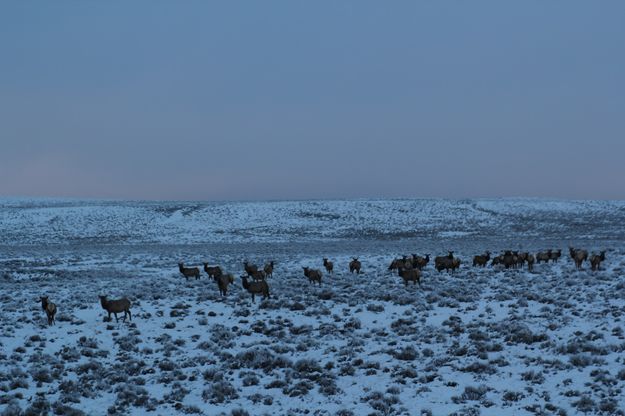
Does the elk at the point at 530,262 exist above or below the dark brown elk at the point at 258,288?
above

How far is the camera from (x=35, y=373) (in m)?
11.0

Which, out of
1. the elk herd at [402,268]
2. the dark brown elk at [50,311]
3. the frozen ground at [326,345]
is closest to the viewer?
the frozen ground at [326,345]

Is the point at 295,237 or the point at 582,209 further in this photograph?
the point at 582,209

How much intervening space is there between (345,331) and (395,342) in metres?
1.63

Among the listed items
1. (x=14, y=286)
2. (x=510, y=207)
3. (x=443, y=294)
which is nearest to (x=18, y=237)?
(x=14, y=286)

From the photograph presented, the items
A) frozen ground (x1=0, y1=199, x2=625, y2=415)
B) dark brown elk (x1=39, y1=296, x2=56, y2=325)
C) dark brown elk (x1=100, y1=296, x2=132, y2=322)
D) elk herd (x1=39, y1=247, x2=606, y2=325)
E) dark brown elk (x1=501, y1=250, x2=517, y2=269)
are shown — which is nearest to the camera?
frozen ground (x1=0, y1=199, x2=625, y2=415)

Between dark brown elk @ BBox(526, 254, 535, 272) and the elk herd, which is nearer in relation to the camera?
the elk herd

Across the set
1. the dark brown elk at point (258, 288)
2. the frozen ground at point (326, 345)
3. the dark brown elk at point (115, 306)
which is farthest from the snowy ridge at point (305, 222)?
the dark brown elk at point (115, 306)

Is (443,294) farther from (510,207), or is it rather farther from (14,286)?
(510,207)

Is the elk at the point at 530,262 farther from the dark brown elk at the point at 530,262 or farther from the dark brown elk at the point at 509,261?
the dark brown elk at the point at 509,261

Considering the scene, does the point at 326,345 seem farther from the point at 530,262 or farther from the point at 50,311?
the point at 530,262

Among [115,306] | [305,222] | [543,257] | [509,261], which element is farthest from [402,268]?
[305,222]

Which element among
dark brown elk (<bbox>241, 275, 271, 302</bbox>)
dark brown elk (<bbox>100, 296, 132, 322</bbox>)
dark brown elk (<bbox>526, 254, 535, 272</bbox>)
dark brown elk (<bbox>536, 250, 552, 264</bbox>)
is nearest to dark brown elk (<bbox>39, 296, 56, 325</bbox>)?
dark brown elk (<bbox>100, 296, 132, 322</bbox>)

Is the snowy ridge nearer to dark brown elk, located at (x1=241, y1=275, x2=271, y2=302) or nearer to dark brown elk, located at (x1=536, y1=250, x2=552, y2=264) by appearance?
dark brown elk, located at (x1=536, y1=250, x2=552, y2=264)
